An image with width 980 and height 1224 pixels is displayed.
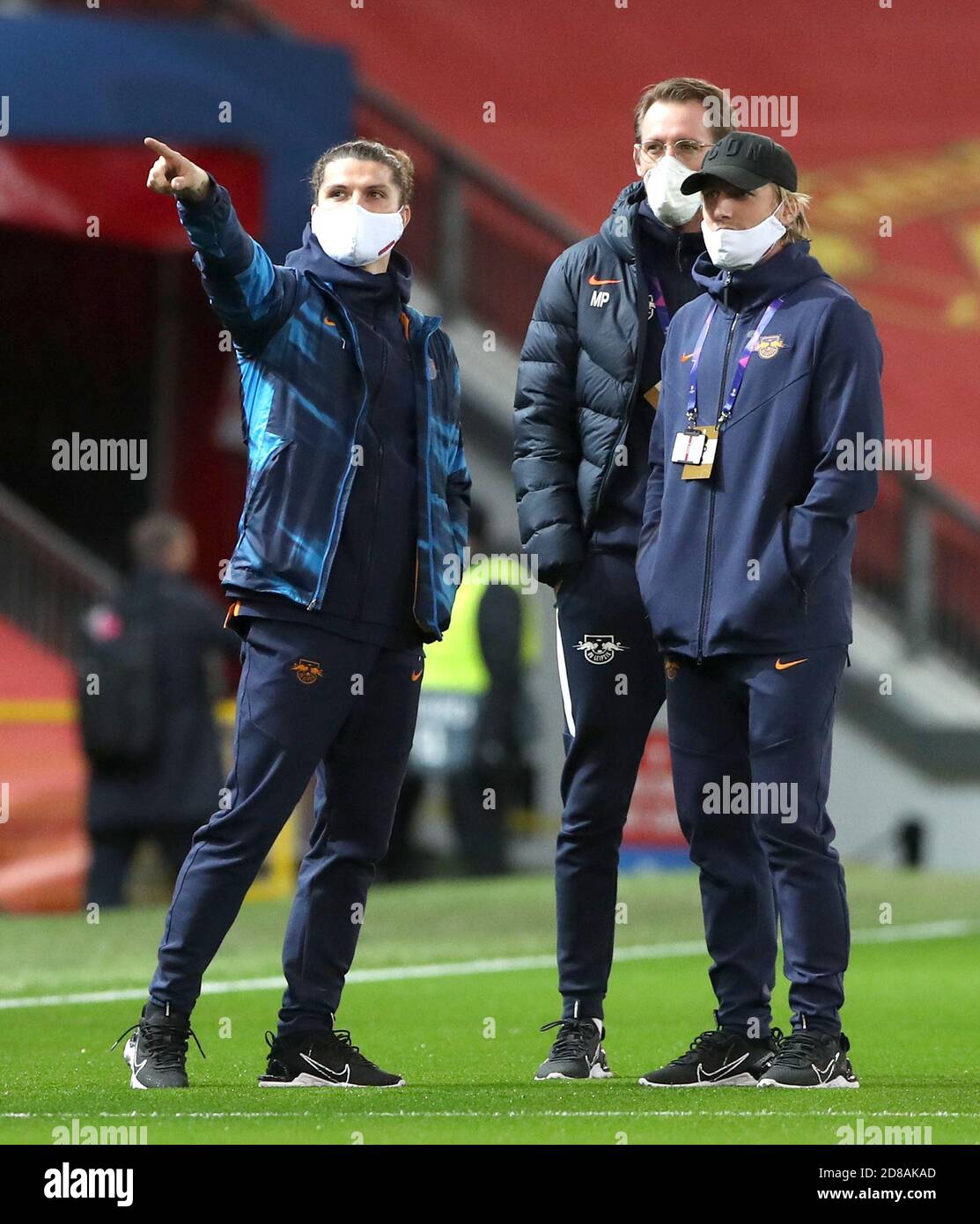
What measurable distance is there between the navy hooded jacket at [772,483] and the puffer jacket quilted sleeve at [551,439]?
259 mm

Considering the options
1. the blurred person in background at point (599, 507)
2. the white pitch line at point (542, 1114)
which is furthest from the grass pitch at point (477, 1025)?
the blurred person in background at point (599, 507)

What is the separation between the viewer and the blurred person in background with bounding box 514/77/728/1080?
210 inches

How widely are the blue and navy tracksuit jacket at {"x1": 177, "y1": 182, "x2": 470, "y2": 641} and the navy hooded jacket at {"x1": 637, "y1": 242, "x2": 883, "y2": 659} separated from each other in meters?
0.54

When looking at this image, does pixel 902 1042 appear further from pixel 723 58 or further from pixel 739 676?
pixel 723 58

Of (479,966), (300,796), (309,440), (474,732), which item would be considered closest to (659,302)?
(309,440)

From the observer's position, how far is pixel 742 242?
511 centimetres

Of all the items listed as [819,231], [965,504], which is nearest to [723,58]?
[819,231]

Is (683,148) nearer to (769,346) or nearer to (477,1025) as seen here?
(769,346)

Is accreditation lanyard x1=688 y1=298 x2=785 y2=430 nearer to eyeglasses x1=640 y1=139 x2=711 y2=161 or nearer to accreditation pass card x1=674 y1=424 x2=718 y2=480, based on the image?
accreditation pass card x1=674 y1=424 x2=718 y2=480

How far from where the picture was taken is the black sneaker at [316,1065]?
4.98 meters

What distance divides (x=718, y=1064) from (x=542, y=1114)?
0.68 metres

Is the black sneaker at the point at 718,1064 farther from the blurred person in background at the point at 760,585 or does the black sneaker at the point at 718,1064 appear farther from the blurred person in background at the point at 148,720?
the blurred person in background at the point at 148,720

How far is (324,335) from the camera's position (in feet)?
16.6

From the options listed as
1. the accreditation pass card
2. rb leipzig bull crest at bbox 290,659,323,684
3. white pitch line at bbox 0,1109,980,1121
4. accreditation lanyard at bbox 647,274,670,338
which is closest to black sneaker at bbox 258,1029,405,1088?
white pitch line at bbox 0,1109,980,1121
